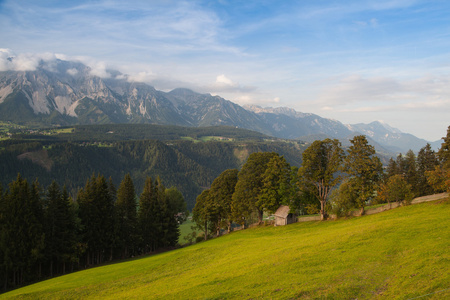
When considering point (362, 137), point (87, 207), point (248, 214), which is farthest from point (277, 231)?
point (87, 207)

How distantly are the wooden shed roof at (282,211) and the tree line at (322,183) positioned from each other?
91 centimetres

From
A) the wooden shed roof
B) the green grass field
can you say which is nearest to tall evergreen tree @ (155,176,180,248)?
the wooden shed roof

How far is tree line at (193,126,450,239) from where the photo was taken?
163 ft

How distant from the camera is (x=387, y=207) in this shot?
5106cm

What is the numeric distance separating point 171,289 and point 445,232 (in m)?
26.2

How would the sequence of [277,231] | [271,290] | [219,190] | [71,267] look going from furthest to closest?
[219,190] < [71,267] < [277,231] < [271,290]

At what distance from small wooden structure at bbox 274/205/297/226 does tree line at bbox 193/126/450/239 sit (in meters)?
1.23

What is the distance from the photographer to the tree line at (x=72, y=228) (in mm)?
51188

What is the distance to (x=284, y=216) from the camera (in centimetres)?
5931

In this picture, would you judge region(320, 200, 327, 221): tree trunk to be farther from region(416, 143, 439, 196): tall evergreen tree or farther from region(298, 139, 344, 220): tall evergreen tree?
region(416, 143, 439, 196): tall evergreen tree

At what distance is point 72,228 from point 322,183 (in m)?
53.3

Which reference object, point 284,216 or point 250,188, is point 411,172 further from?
point 250,188

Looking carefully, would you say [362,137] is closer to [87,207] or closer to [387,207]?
[387,207]

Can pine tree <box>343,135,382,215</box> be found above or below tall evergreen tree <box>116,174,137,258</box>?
above
